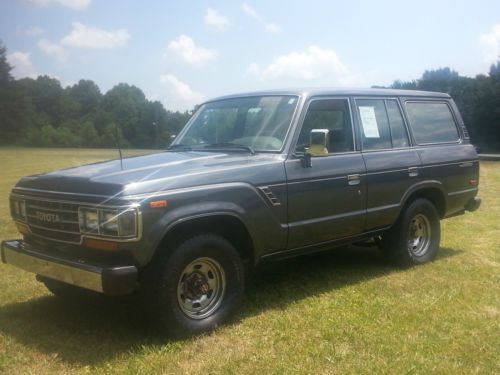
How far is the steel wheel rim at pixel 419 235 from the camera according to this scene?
21.6 ft

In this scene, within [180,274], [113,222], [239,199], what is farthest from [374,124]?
[113,222]

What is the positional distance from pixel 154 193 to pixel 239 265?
3.40 feet

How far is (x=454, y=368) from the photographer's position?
12.2 ft

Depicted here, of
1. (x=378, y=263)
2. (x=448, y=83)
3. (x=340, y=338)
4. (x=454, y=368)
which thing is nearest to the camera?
(x=454, y=368)

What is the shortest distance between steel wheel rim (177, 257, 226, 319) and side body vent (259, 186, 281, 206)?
2.38 ft

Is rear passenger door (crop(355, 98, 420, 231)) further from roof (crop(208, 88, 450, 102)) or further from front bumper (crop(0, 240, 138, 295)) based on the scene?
front bumper (crop(0, 240, 138, 295))

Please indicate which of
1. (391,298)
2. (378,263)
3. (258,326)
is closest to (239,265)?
(258,326)

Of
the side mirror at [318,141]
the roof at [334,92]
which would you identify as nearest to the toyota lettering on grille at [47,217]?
the side mirror at [318,141]

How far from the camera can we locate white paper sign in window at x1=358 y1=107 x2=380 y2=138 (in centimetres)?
581

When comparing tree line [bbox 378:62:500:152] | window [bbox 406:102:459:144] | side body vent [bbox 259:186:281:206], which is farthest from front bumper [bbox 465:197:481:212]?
tree line [bbox 378:62:500:152]

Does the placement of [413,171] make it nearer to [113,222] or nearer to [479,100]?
[113,222]

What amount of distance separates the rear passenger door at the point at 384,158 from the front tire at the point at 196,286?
1.90 meters

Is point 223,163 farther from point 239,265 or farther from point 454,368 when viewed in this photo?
point 454,368

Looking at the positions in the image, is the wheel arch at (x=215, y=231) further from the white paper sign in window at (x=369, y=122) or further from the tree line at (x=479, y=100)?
the tree line at (x=479, y=100)
